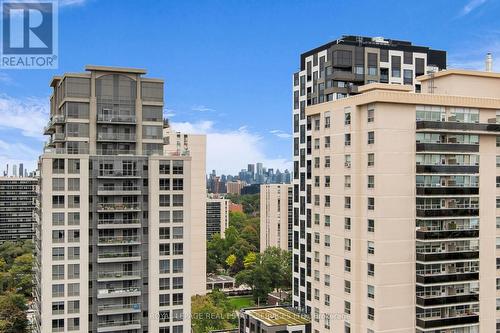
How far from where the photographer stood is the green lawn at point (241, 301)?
106188 millimetres

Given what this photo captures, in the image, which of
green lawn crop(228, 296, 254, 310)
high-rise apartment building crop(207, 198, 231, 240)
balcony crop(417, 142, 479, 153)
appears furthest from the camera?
high-rise apartment building crop(207, 198, 231, 240)

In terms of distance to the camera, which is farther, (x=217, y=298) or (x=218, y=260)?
(x=218, y=260)

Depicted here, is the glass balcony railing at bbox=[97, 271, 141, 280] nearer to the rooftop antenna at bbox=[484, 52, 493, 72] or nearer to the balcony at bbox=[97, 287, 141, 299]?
the balcony at bbox=[97, 287, 141, 299]

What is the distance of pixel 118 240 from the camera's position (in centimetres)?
5109

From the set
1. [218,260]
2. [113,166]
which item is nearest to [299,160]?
[113,166]

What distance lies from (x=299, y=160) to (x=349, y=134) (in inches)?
993

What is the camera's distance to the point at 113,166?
51.1 meters

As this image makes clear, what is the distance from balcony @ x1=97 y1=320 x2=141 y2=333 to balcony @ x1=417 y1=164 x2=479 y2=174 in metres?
31.0

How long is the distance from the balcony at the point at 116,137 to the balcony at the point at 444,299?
32.0 meters

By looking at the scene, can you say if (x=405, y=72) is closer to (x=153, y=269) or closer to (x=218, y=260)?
(x=153, y=269)

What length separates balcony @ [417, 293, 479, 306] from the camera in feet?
128

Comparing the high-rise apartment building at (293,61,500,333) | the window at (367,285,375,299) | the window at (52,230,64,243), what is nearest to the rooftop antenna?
the high-rise apartment building at (293,61,500,333)

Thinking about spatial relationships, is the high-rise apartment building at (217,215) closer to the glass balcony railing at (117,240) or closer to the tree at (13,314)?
the tree at (13,314)

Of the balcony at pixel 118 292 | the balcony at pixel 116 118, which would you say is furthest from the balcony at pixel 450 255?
the balcony at pixel 116 118
